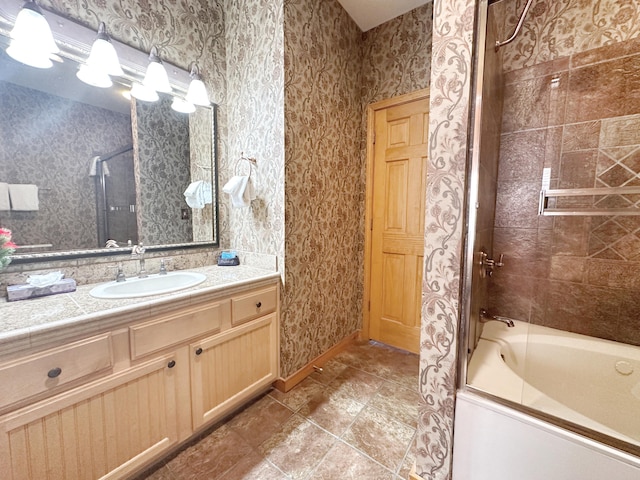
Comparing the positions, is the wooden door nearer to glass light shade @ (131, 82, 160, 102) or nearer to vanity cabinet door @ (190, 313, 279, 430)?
vanity cabinet door @ (190, 313, 279, 430)

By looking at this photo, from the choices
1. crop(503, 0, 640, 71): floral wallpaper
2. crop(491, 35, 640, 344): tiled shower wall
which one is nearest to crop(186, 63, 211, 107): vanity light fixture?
crop(503, 0, 640, 71): floral wallpaper

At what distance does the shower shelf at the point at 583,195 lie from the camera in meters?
1.35

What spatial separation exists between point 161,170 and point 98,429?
53.3 inches

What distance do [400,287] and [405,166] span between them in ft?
3.45

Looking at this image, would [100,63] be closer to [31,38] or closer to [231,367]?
[31,38]

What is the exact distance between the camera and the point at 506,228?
65.6 inches

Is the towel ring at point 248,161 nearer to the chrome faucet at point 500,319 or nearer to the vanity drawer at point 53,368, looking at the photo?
the vanity drawer at point 53,368

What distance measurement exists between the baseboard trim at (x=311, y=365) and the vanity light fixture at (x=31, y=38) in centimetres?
214

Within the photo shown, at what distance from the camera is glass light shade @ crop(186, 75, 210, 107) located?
5.57ft

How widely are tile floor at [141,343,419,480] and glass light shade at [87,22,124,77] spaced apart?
201cm

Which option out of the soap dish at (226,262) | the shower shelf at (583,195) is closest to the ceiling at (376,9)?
the shower shelf at (583,195)

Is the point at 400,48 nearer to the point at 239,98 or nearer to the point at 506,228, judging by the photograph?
the point at 239,98

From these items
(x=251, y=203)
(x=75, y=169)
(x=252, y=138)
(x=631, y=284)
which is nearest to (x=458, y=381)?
(x=631, y=284)

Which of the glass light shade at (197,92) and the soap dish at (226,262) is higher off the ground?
the glass light shade at (197,92)
